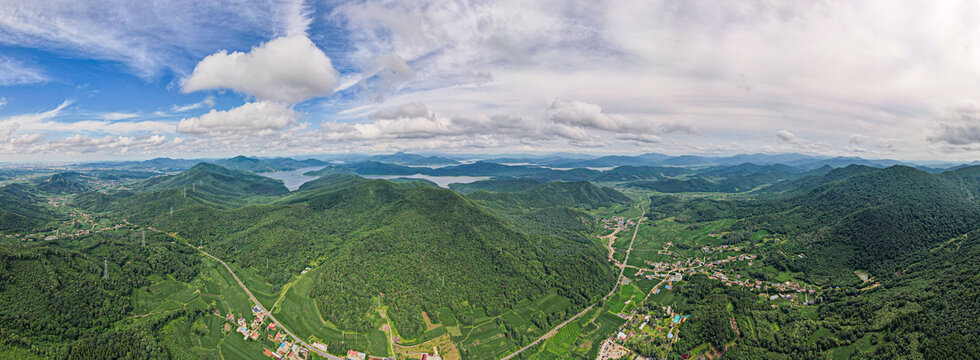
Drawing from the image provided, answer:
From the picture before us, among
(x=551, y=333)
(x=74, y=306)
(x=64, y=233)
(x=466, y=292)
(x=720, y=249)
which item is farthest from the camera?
(x=64, y=233)

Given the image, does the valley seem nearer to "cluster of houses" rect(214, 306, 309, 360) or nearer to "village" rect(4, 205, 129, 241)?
"cluster of houses" rect(214, 306, 309, 360)

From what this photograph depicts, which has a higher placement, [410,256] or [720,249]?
[410,256]

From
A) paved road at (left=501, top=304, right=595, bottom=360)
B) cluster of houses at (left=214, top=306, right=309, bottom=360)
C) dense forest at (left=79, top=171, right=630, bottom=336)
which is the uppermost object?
dense forest at (left=79, top=171, right=630, bottom=336)

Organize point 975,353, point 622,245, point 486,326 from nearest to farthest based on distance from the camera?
point 975,353 → point 486,326 → point 622,245

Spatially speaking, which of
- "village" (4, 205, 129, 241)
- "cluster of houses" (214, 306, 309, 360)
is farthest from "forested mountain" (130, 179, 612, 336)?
"village" (4, 205, 129, 241)

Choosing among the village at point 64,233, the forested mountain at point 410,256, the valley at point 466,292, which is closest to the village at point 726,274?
the valley at point 466,292

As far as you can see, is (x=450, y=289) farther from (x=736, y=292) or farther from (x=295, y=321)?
(x=736, y=292)

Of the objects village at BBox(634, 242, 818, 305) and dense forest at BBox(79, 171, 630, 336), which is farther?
village at BBox(634, 242, 818, 305)

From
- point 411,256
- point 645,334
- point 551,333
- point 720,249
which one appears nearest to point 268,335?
point 411,256

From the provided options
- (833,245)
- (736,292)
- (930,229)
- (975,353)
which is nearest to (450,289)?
(736,292)

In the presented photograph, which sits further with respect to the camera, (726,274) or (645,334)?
(726,274)

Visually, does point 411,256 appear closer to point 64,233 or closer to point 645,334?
point 645,334
